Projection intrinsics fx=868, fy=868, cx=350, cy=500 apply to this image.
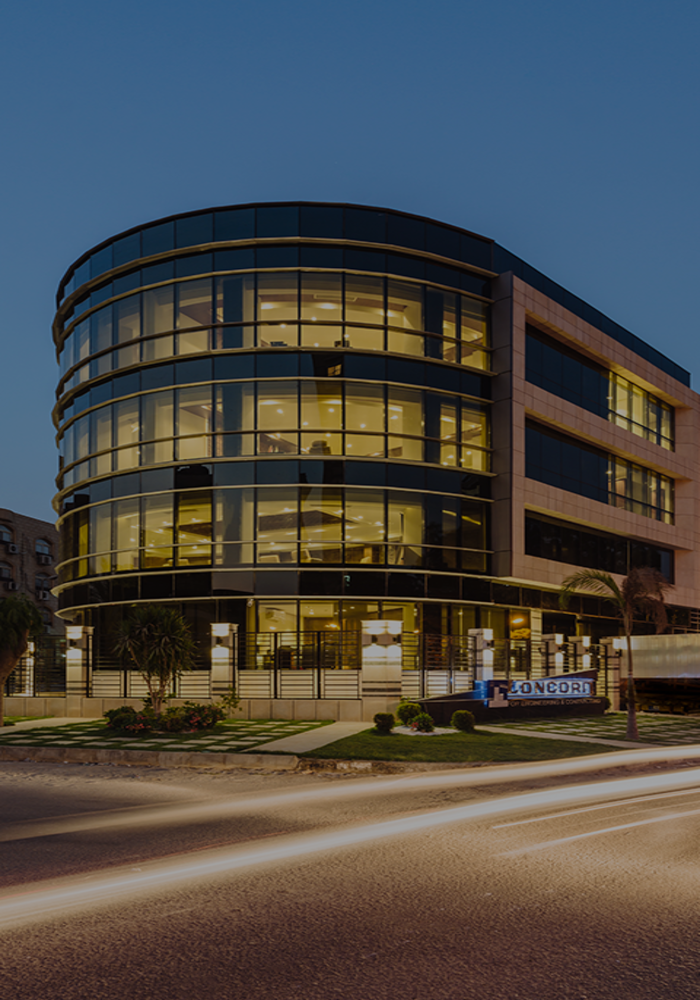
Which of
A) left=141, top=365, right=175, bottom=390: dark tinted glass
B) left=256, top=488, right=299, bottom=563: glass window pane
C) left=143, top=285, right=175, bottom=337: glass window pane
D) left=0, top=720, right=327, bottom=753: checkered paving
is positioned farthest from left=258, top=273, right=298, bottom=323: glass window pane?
left=0, top=720, right=327, bottom=753: checkered paving

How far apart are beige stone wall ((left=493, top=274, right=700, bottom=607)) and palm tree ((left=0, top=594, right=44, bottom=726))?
18.3 metres

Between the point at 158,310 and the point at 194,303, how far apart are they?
5.57 feet

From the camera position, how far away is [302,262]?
3394cm

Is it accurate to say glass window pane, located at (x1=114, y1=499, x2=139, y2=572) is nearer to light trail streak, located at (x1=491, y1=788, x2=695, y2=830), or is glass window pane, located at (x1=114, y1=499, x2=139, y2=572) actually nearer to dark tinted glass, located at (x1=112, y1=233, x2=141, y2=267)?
dark tinted glass, located at (x1=112, y1=233, x2=141, y2=267)

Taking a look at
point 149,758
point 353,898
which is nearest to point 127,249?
point 149,758

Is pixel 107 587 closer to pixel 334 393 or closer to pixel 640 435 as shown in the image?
pixel 334 393

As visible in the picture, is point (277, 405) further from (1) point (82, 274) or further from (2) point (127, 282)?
(1) point (82, 274)

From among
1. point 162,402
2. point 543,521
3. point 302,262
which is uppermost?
point 302,262

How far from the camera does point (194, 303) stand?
34562mm

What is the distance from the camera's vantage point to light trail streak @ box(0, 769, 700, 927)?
23.1 feet

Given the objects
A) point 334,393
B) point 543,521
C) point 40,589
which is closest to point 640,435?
point 543,521

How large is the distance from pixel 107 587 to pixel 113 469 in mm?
4831

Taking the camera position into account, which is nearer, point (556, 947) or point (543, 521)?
point (556, 947)

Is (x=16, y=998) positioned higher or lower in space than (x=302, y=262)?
lower
